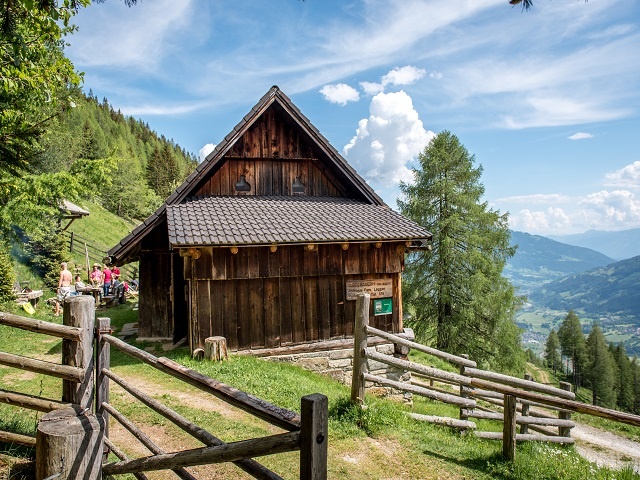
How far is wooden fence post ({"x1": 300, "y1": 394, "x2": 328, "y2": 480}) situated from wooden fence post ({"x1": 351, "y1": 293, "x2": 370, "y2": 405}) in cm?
496

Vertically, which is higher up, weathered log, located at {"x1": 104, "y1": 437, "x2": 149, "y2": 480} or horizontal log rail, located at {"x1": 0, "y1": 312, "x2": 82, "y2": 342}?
horizontal log rail, located at {"x1": 0, "y1": 312, "x2": 82, "y2": 342}

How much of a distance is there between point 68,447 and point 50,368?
0.96 m

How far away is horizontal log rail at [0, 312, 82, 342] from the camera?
388 cm

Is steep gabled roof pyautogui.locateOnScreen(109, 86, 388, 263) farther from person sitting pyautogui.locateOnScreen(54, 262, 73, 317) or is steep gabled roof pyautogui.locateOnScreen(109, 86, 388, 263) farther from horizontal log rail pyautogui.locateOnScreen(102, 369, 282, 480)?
horizontal log rail pyautogui.locateOnScreen(102, 369, 282, 480)

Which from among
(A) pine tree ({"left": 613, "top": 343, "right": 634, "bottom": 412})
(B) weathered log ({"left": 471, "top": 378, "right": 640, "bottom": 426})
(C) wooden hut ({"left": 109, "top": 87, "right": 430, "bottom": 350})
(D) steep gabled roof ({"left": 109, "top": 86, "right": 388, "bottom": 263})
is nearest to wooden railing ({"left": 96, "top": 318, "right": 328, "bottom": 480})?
(B) weathered log ({"left": 471, "top": 378, "right": 640, "bottom": 426})

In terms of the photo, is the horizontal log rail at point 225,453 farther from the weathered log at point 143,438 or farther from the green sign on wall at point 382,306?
the green sign on wall at point 382,306

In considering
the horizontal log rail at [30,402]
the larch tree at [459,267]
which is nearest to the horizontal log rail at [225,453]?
the horizontal log rail at [30,402]

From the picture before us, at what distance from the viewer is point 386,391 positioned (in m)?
11.4

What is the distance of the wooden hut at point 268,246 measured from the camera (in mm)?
10219

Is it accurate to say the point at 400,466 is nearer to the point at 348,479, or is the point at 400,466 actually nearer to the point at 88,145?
the point at 348,479

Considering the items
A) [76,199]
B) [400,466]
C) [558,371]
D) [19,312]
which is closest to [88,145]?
[19,312]

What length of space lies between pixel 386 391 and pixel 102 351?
8.92 meters

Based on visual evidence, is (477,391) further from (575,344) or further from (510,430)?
(575,344)

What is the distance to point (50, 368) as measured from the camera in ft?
13.1
